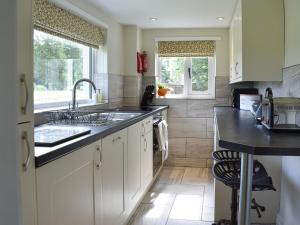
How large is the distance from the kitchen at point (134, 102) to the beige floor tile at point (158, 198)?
4cm

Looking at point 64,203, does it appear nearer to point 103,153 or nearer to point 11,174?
point 11,174

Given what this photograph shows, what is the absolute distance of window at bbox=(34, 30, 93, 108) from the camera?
115 inches

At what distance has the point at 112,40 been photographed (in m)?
4.55

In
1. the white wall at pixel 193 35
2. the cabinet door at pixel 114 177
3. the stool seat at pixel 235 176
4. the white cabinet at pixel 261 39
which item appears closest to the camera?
the stool seat at pixel 235 176

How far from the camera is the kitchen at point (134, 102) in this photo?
1.33 metres

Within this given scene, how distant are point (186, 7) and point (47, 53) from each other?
1702 mm

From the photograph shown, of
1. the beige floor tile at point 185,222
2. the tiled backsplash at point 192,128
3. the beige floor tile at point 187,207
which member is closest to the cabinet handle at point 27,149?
the beige floor tile at point 185,222

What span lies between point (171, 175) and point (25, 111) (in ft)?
11.9

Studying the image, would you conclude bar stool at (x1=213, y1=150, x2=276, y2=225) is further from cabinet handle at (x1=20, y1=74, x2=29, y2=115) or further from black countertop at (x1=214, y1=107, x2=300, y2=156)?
cabinet handle at (x1=20, y1=74, x2=29, y2=115)

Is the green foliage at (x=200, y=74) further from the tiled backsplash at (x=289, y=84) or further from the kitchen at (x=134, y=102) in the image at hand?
the tiled backsplash at (x=289, y=84)

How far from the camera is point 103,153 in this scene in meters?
2.27

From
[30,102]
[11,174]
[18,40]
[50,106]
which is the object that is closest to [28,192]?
[11,174]

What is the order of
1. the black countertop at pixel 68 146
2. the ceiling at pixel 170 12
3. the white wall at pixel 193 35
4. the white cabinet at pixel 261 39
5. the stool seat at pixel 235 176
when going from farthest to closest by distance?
the white wall at pixel 193 35 < the ceiling at pixel 170 12 < the white cabinet at pixel 261 39 < the stool seat at pixel 235 176 < the black countertop at pixel 68 146

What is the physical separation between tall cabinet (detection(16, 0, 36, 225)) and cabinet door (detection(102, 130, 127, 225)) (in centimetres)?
91
